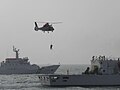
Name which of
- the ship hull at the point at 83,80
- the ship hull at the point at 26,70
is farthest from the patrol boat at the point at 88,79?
the ship hull at the point at 26,70

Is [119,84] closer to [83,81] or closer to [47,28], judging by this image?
[83,81]

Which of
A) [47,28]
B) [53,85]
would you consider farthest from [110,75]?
[47,28]

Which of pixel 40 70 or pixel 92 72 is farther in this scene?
pixel 40 70

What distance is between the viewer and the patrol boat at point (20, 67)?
137500mm

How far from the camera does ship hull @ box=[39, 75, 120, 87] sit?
6831 centimetres

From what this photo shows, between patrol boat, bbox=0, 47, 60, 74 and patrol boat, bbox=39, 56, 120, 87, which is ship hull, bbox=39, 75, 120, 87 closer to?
patrol boat, bbox=39, 56, 120, 87

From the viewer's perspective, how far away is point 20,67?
451 feet

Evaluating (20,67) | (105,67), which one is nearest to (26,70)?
(20,67)

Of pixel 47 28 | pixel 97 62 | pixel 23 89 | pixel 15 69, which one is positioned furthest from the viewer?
pixel 15 69

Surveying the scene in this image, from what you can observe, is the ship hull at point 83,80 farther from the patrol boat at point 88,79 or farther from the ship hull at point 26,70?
the ship hull at point 26,70

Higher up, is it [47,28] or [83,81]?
[47,28]

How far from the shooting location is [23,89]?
67062 millimetres

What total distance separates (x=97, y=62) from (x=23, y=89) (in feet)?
37.6

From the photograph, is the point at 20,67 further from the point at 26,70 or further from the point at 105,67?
the point at 105,67
